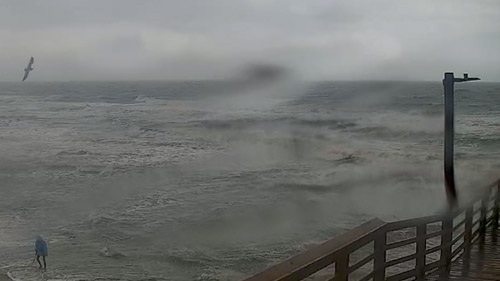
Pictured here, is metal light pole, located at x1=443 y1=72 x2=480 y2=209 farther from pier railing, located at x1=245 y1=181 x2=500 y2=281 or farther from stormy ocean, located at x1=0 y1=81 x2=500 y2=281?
stormy ocean, located at x1=0 y1=81 x2=500 y2=281

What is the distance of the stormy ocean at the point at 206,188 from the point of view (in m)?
13.6

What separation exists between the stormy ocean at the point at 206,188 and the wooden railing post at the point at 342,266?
8.32 metres

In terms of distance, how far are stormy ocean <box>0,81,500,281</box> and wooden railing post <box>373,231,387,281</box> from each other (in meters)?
7.51

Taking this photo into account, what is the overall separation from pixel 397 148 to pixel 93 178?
66.2 ft

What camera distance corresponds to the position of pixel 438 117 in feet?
184

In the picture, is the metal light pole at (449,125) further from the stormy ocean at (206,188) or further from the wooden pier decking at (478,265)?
the stormy ocean at (206,188)

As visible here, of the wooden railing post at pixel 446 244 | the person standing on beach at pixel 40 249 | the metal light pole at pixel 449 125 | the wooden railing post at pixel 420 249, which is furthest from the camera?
the person standing on beach at pixel 40 249

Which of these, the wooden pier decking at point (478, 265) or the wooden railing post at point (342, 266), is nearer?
the wooden railing post at point (342, 266)

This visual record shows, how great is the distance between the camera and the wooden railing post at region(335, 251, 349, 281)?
3607 millimetres

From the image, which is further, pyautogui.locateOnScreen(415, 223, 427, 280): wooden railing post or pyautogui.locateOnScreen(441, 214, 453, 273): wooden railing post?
pyautogui.locateOnScreen(441, 214, 453, 273): wooden railing post

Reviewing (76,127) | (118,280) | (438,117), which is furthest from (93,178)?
(438,117)

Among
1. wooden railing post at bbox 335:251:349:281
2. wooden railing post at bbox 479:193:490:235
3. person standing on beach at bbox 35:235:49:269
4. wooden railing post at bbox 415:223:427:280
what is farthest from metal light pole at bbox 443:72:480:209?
person standing on beach at bbox 35:235:49:269

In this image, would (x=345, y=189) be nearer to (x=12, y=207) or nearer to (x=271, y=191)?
(x=271, y=191)

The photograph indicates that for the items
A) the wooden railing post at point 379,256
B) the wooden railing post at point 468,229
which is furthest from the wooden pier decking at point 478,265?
the wooden railing post at point 379,256
